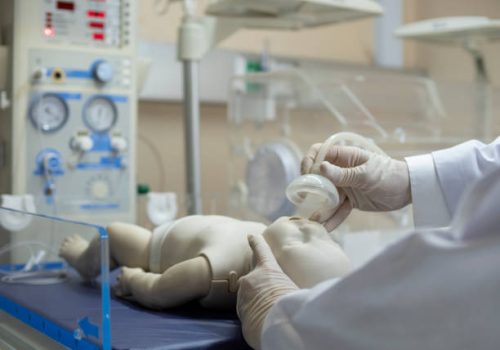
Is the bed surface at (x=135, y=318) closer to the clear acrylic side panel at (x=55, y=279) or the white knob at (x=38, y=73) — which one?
the clear acrylic side panel at (x=55, y=279)

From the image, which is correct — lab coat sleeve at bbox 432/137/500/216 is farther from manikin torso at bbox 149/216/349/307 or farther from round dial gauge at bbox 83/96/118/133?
round dial gauge at bbox 83/96/118/133

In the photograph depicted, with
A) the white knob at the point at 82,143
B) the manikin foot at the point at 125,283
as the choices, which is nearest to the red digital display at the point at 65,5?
the white knob at the point at 82,143

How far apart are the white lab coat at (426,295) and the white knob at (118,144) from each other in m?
1.45

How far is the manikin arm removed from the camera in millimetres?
1335

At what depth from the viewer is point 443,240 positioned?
32.3 inches

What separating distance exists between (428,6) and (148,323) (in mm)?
3409

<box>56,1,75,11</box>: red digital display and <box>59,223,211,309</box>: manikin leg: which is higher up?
<box>56,1,75,11</box>: red digital display

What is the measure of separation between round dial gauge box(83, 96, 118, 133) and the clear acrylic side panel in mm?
550

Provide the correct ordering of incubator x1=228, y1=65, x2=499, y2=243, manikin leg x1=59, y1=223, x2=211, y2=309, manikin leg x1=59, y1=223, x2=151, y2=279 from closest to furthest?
manikin leg x1=59, y1=223, x2=211, y2=309 → manikin leg x1=59, y1=223, x2=151, y2=279 → incubator x1=228, y1=65, x2=499, y2=243

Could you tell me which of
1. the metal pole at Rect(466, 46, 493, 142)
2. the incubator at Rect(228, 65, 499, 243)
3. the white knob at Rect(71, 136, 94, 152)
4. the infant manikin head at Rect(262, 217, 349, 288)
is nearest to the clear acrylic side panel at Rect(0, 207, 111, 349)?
the infant manikin head at Rect(262, 217, 349, 288)

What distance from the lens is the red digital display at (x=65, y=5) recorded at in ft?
7.14

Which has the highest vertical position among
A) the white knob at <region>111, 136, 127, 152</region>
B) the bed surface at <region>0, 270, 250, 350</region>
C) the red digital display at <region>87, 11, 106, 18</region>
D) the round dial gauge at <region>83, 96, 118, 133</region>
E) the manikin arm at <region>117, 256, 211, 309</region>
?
the red digital display at <region>87, 11, 106, 18</region>

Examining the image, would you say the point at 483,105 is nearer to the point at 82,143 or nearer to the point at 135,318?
the point at 82,143

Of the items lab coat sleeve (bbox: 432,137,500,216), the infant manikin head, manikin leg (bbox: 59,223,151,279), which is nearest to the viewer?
the infant manikin head
